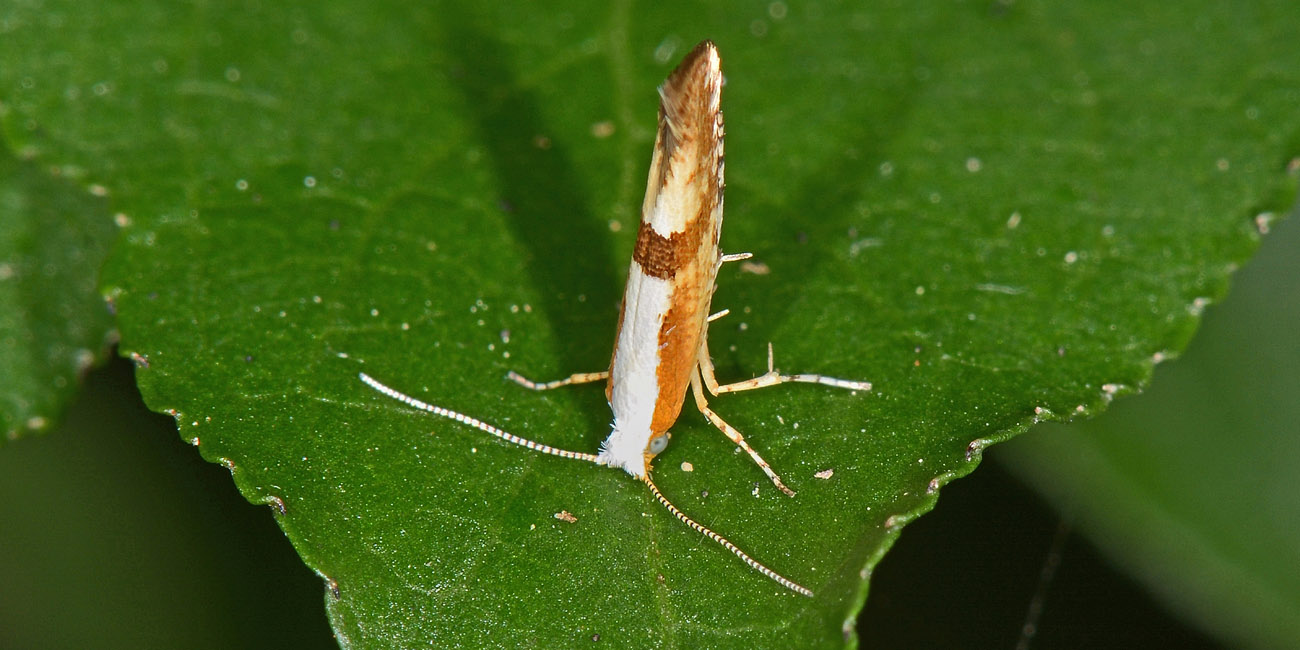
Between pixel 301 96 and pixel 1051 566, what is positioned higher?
pixel 301 96

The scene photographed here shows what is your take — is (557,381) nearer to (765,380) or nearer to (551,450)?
(551,450)

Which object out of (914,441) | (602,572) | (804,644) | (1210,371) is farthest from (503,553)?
(1210,371)

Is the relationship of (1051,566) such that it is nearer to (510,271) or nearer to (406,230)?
(510,271)

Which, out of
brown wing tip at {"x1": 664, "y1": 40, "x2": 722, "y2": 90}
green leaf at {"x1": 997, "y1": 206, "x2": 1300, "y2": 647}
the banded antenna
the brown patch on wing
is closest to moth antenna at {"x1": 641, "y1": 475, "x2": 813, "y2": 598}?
the banded antenna

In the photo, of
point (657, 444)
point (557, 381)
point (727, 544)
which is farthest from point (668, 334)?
point (727, 544)

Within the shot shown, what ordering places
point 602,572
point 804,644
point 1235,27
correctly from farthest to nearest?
1. point 1235,27
2. point 602,572
3. point 804,644

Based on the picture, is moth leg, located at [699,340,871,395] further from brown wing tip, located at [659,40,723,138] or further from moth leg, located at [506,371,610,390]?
brown wing tip, located at [659,40,723,138]
